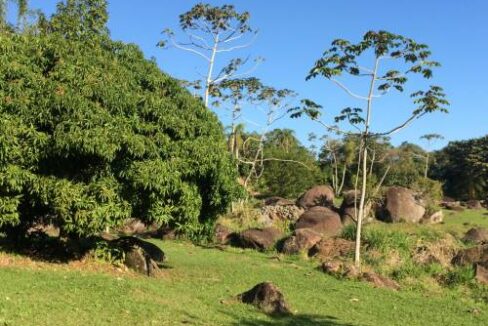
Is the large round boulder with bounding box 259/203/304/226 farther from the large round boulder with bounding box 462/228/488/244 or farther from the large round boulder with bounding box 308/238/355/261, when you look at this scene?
the large round boulder with bounding box 462/228/488/244

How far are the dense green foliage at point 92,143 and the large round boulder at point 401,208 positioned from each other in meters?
22.2

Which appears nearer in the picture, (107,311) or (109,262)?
(107,311)

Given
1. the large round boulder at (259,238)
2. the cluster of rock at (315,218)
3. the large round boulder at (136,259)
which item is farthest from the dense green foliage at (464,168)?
the large round boulder at (136,259)

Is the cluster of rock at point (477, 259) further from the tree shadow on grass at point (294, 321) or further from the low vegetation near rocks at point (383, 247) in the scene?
the tree shadow on grass at point (294, 321)

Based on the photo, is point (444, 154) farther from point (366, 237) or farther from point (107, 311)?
point (107, 311)

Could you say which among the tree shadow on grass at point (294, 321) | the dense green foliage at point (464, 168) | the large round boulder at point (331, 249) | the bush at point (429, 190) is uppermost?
the dense green foliage at point (464, 168)

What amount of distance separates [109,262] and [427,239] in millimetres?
14600

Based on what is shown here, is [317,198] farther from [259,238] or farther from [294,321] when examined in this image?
[294,321]

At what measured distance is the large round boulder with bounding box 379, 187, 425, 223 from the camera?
34.2 metres

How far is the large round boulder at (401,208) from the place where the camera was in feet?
112

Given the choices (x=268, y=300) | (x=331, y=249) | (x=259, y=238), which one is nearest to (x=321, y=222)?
(x=259, y=238)

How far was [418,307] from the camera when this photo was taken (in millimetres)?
13773

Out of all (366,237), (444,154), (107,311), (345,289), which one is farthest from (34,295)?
(444,154)

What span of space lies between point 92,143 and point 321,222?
1888 cm
